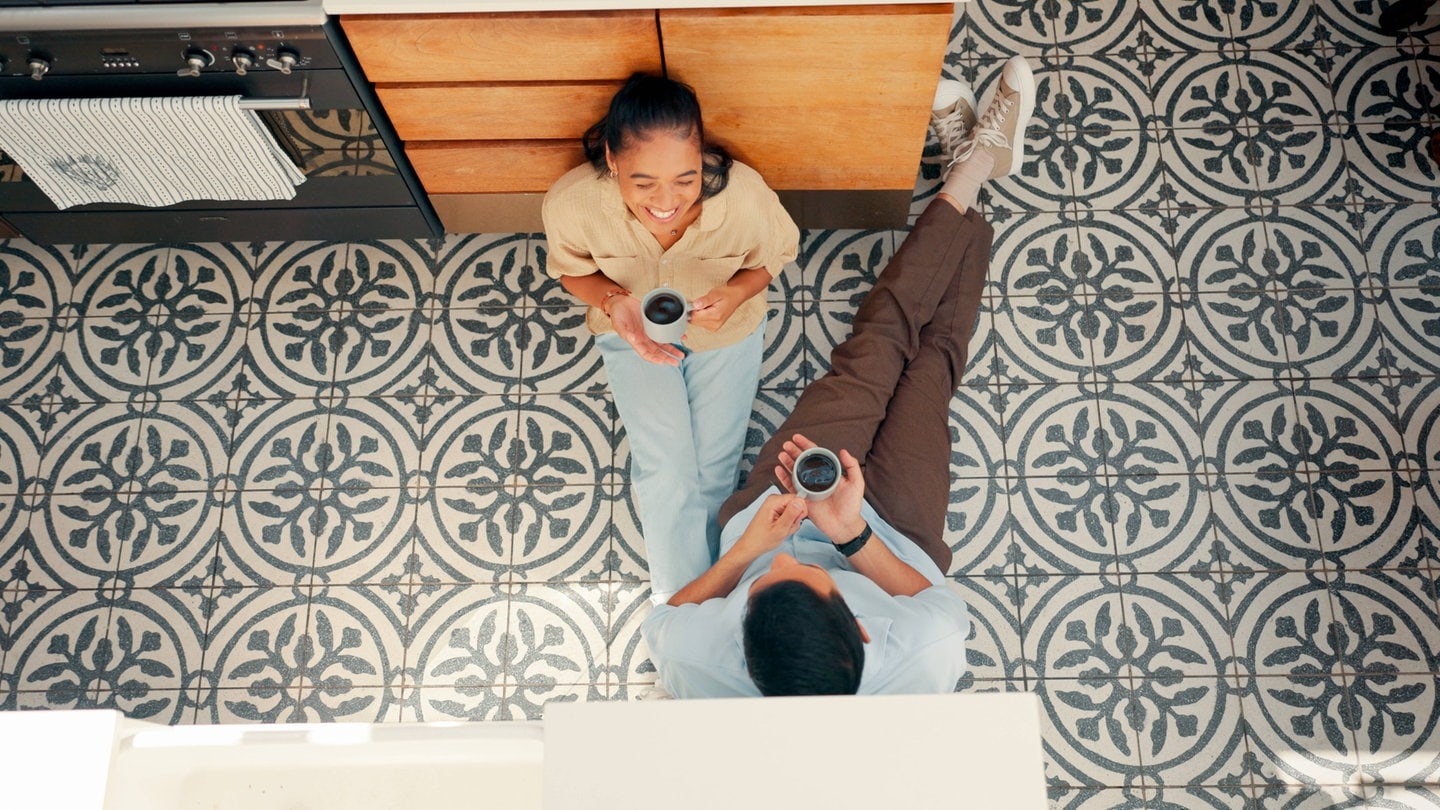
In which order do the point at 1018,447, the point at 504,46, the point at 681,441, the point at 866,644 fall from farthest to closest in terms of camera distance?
the point at 1018,447 < the point at 681,441 < the point at 504,46 < the point at 866,644

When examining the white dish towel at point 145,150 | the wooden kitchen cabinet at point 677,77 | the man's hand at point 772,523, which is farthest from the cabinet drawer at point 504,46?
the man's hand at point 772,523

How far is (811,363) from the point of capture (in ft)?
8.02

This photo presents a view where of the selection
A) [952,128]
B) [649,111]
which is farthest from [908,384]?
[649,111]

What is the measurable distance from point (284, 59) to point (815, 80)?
35.2 inches

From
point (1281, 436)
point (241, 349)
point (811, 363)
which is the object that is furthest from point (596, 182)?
point (1281, 436)

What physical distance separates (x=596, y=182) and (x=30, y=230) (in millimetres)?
1357

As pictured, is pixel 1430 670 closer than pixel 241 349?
Yes

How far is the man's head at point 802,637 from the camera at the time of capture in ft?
4.75

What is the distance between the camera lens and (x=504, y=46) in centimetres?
188

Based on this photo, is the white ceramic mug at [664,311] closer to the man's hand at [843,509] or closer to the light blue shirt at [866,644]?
the man's hand at [843,509]

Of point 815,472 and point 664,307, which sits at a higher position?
point 664,307

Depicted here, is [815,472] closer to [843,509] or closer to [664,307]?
[843,509]

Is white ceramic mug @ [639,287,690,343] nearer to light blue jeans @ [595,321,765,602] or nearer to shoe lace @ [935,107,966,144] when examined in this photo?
light blue jeans @ [595,321,765,602]

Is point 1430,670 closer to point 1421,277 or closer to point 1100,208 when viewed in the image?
point 1421,277
